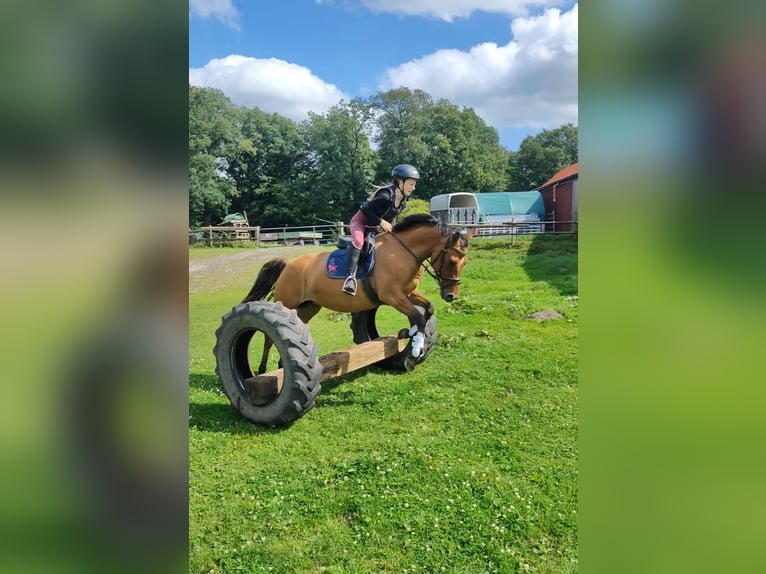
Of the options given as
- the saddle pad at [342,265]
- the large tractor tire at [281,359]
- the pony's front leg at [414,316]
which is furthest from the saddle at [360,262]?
the large tractor tire at [281,359]

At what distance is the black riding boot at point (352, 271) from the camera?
18.2 feet

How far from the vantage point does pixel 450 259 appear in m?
5.49

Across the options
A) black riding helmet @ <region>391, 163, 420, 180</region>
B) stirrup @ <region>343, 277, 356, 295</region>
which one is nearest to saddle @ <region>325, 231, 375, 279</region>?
stirrup @ <region>343, 277, 356, 295</region>

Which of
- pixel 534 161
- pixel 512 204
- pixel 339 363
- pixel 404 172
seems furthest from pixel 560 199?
pixel 534 161

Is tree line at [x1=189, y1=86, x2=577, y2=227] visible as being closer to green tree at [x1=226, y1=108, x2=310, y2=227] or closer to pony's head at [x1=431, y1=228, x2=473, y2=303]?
green tree at [x1=226, y1=108, x2=310, y2=227]

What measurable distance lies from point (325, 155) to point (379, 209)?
109 feet

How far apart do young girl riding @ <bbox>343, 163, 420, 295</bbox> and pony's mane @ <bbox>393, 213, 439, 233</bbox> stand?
160 mm

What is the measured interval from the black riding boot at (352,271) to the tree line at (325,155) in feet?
87.4

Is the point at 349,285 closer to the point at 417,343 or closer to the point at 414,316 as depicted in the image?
the point at 414,316

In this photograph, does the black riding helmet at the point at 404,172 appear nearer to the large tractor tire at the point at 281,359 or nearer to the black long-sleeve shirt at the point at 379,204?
the black long-sleeve shirt at the point at 379,204

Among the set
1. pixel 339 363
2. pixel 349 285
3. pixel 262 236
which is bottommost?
pixel 339 363

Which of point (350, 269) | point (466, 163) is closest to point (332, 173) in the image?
point (466, 163)

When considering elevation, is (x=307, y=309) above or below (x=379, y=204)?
below
